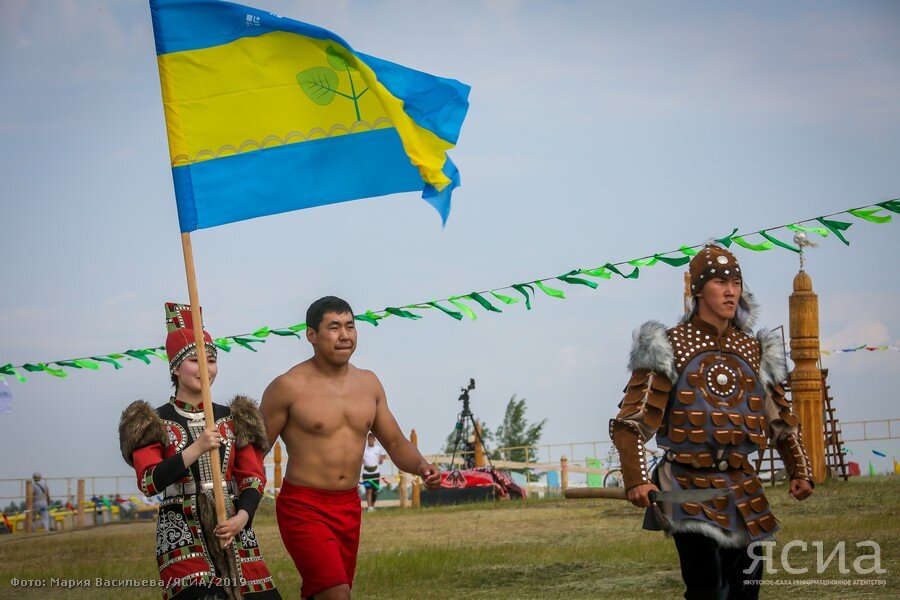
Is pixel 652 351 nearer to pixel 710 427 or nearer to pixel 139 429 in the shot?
pixel 710 427

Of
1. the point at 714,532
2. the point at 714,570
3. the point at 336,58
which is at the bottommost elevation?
the point at 714,570

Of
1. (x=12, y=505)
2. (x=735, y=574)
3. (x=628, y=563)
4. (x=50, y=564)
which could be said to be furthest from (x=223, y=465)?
(x=12, y=505)

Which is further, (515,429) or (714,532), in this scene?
(515,429)

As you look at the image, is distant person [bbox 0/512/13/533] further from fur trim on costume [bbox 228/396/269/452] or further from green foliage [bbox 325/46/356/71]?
green foliage [bbox 325/46/356/71]

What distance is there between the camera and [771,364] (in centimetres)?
660

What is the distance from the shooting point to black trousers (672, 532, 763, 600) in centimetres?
617

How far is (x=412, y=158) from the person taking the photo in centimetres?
673

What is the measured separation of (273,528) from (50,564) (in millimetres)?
3931

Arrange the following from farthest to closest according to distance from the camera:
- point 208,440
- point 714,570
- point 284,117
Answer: point 284,117 < point 714,570 < point 208,440

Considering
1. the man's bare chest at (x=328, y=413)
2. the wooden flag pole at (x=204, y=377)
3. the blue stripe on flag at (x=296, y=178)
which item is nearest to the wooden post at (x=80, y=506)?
the man's bare chest at (x=328, y=413)

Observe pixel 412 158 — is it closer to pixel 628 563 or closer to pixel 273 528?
pixel 628 563

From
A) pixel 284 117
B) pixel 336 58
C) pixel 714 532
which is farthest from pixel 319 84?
pixel 714 532

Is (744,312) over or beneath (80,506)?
over

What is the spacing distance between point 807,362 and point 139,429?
11.8 meters
